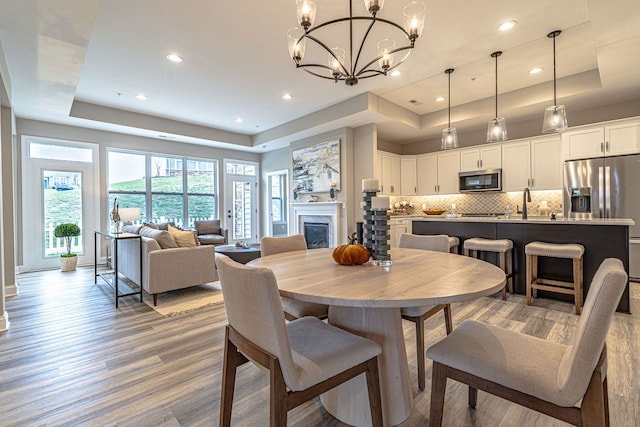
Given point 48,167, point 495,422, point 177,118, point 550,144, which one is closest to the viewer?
point 495,422

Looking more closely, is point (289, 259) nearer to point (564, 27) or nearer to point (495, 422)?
point (495, 422)

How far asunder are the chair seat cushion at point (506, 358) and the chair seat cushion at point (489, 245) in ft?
7.94

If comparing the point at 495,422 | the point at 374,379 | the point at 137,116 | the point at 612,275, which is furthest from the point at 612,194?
the point at 137,116

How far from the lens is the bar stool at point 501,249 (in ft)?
11.4

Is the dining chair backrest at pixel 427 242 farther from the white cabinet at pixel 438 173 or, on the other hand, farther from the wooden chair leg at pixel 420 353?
the white cabinet at pixel 438 173

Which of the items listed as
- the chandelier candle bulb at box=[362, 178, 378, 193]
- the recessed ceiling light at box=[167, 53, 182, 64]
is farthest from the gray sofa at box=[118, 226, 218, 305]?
the chandelier candle bulb at box=[362, 178, 378, 193]

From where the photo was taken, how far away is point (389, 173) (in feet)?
20.2

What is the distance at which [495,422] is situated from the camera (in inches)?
60.5

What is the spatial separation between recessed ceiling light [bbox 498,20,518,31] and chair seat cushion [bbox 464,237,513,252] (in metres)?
2.29

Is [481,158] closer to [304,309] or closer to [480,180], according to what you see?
[480,180]

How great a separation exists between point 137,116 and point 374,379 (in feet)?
20.5

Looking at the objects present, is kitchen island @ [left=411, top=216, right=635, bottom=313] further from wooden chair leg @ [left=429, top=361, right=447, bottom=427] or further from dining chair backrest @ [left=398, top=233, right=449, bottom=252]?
wooden chair leg @ [left=429, top=361, right=447, bottom=427]

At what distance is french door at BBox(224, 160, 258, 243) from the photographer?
7.69 meters

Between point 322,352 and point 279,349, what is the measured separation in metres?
0.23
